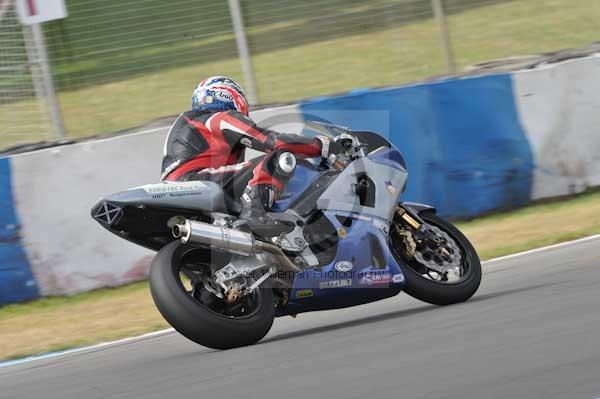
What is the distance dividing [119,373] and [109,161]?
410 cm

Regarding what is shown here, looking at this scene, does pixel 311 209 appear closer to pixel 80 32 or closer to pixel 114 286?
pixel 114 286

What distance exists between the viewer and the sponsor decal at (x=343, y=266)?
673cm

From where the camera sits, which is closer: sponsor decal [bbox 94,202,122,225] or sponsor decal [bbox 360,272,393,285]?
sponsor decal [bbox 94,202,122,225]

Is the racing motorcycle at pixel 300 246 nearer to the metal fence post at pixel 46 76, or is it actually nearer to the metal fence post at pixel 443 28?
the metal fence post at pixel 46 76

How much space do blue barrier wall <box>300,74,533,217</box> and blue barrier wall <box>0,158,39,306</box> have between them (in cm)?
295

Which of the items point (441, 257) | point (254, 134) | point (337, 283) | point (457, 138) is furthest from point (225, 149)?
point (457, 138)

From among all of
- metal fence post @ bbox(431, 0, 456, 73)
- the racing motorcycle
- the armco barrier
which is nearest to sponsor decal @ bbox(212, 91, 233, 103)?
the racing motorcycle

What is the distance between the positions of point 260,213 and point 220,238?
53cm

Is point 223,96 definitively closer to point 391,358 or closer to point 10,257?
point 391,358

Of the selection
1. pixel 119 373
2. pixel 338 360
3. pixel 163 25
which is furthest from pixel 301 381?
pixel 163 25

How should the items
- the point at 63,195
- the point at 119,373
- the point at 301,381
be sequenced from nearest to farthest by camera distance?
the point at 301,381 → the point at 119,373 → the point at 63,195

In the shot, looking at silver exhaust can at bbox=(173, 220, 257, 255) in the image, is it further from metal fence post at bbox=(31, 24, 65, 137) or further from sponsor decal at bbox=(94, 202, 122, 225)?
metal fence post at bbox=(31, 24, 65, 137)

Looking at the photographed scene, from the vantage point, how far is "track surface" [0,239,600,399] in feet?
15.4

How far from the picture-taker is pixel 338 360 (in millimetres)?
5438
